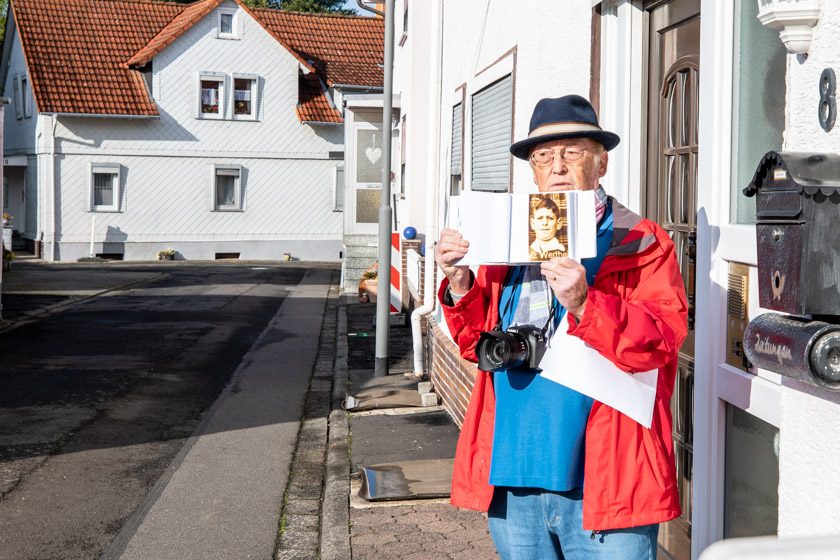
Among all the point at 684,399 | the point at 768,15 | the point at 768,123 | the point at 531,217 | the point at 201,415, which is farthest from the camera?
the point at 201,415

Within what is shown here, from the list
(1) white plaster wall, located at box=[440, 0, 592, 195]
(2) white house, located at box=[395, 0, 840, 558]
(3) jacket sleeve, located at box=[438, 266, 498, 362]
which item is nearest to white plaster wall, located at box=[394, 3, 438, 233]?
(1) white plaster wall, located at box=[440, 0, 592, 195]

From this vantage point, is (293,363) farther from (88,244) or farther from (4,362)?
(88,244)

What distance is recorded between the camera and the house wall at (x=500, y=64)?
225 inches

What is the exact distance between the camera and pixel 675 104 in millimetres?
4551

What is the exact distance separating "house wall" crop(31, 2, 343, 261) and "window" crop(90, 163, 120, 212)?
0.22 m

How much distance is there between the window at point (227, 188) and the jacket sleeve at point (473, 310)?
3533 centimetres

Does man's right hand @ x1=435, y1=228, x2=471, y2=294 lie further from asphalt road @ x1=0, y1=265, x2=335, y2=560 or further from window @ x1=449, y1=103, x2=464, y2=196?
window @ x1=449, y1=103, x2=464, y2=196

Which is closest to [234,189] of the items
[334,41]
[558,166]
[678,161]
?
[334,41]

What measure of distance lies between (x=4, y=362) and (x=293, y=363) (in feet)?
10.4

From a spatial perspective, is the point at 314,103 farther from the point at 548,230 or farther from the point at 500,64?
the point at 548,230

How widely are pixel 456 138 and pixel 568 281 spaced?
7692 mm

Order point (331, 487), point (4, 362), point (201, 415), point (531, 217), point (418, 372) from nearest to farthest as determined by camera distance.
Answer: point (531, 217) < point (331, 487) < point (201, 415) < point (418, 372) < point (4, 362)

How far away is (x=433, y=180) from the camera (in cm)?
1107

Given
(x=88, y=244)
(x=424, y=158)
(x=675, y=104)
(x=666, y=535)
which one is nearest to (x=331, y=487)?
(x=666, y=535)
